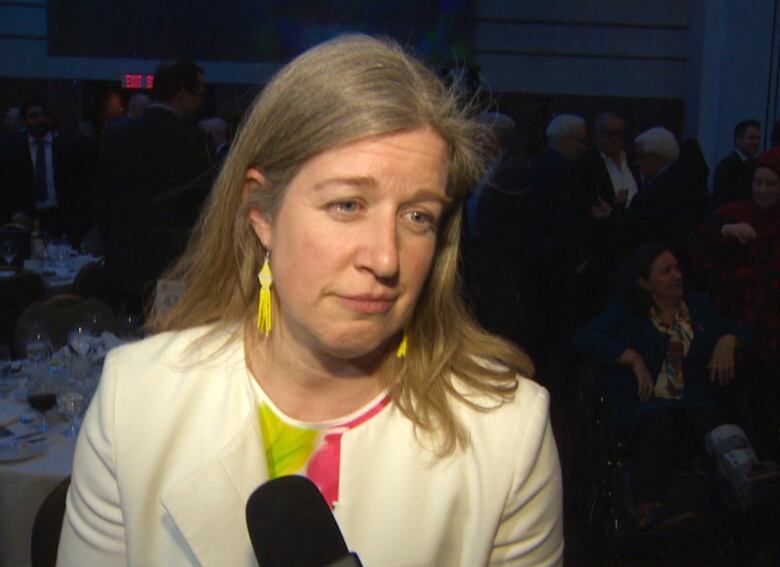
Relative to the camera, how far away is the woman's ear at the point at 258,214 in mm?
1352

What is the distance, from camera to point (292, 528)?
3.14 ft

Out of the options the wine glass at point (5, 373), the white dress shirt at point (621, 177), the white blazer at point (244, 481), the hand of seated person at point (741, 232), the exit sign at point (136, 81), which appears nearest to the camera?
the white blazer at point (244, 481)

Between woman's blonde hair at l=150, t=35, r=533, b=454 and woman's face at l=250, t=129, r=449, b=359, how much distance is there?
0.10ft

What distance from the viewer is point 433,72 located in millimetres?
1367

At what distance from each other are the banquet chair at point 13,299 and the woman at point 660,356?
2838 millimetres

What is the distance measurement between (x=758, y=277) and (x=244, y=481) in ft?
11.6

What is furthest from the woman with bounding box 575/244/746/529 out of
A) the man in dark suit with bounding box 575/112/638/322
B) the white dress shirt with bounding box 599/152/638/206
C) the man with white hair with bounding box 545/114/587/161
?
the white dress shirt with bounding box 599/152/638/206

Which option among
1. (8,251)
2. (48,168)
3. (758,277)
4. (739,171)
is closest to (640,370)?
(758,277)

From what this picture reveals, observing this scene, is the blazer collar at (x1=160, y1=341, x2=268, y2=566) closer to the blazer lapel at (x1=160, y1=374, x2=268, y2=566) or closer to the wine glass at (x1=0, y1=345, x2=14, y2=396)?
the blazer lapel at (x1=160, y1=374, x2=268, y2=566)

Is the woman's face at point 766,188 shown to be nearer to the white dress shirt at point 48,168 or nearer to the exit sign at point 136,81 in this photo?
the white dress shirt at point 48,168

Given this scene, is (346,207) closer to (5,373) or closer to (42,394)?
(42,394)

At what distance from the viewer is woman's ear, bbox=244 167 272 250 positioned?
1352mm

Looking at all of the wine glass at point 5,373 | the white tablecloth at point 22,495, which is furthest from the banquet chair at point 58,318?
the white tablecloth at point 22,495

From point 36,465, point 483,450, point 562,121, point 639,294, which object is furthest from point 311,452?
point 562,121
